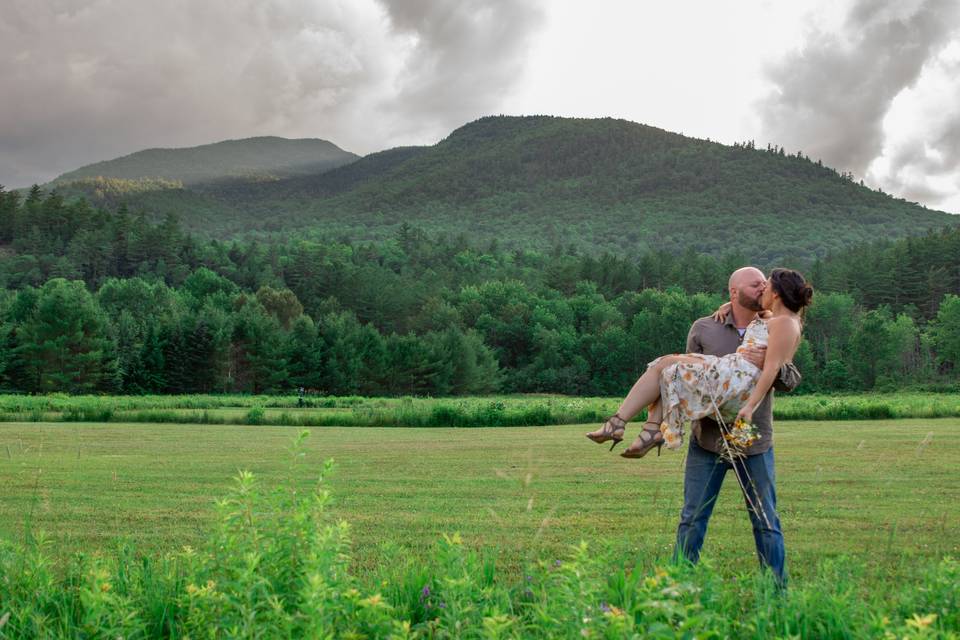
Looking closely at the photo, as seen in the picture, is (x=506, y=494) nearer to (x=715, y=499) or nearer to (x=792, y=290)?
(x=715, y=499)

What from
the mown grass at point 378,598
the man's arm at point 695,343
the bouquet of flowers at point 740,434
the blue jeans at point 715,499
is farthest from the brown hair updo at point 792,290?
the mown grass at point 378,598

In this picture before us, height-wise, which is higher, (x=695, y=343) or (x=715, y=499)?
(x=695, y=343)

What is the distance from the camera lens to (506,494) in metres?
12.3

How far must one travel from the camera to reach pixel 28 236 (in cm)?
10962

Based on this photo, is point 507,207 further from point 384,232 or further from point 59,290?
point 59,290

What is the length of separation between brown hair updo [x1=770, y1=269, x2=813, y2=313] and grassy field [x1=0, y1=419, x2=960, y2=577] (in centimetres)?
110

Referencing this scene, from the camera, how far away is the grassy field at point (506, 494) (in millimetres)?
8086

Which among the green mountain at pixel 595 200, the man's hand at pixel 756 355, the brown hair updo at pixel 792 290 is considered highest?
the green mountain at pixel 595 200

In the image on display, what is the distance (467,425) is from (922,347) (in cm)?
7770

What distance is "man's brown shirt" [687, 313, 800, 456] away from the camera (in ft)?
17.4

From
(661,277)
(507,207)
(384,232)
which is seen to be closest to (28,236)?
(384,232)

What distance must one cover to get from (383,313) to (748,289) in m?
95.3

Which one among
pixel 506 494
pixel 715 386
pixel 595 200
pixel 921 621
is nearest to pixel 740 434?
pixel 715 386

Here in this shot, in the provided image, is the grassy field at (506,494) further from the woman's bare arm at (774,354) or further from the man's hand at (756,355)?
the man's hand at (756,355)
